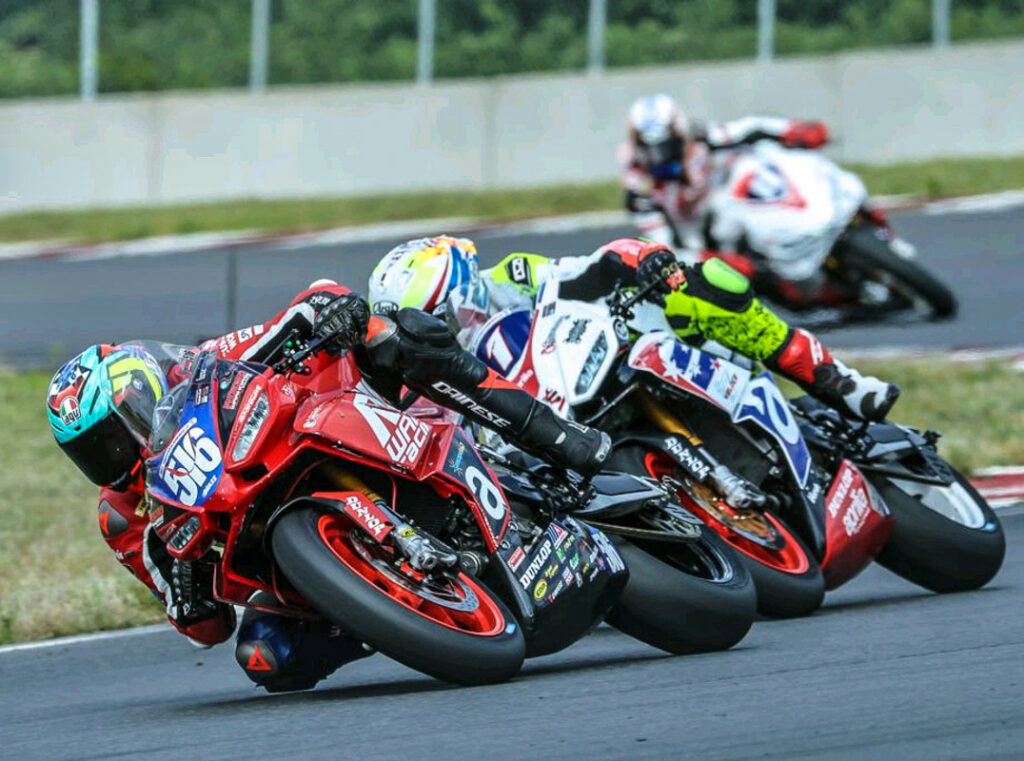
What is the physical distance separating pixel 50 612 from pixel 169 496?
265cm

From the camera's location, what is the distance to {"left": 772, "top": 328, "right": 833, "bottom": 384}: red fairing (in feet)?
22.5

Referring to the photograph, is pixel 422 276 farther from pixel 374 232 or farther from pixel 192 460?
pixel 374 232

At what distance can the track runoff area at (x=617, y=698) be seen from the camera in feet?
14.1

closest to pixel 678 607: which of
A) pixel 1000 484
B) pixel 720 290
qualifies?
pixel 720 290

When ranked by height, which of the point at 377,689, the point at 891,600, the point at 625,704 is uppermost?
the point at 625,704

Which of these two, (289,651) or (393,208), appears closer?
(289,651)

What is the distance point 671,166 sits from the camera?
1381 cm

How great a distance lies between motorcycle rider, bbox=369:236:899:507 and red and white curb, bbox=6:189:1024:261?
1022cm

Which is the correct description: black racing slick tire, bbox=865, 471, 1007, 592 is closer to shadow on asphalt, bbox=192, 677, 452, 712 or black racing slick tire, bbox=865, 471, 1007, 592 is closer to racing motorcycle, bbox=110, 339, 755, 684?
racing motorcycle, bbox=110, 339, 755, 684

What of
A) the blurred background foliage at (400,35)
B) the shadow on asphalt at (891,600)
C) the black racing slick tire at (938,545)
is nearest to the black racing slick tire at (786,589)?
the shadow on asphalt at (891,600)

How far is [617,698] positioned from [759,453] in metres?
1.87

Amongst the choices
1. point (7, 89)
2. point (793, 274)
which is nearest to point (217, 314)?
point (793, 274)

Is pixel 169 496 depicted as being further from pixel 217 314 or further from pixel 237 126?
pixel 237 126

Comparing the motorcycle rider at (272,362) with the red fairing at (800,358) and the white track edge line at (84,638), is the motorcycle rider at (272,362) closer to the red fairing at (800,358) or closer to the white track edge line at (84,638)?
the red fairing at (800,358)
